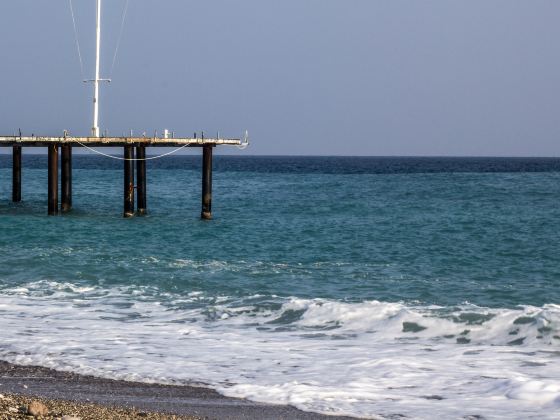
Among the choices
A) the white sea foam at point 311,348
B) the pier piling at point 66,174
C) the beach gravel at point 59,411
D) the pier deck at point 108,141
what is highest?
the pier deck at point 108,141

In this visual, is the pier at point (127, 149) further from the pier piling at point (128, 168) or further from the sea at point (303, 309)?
the sea at point (303, 309)

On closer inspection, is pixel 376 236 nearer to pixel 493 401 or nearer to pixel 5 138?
pixel 5 138

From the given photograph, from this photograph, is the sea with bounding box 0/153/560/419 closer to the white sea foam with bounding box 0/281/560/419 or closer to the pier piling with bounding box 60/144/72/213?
the white sea foam with bounding box 0/281/560/419

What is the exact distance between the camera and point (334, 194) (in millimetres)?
58188

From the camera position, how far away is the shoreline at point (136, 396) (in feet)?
29.5

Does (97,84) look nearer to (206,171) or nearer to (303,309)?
(206,171)

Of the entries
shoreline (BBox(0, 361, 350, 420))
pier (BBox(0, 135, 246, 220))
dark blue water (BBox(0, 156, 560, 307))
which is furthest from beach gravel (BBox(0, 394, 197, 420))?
pier (BBox(0, 135, 246, 220))

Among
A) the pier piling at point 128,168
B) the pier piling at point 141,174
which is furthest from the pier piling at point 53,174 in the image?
the pier piling at point 141,174

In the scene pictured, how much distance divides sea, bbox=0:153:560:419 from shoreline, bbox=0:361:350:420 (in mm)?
260

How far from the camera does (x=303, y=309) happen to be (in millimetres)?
15711

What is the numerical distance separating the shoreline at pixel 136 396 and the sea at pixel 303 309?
0.85ft

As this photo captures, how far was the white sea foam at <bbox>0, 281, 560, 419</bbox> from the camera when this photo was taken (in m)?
9.77

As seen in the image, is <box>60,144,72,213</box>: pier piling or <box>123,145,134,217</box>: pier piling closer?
<box>123,145,134,217</box>: pier piling

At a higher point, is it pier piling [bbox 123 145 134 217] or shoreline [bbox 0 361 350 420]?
pier piling [bbox 123 145 134 217]
